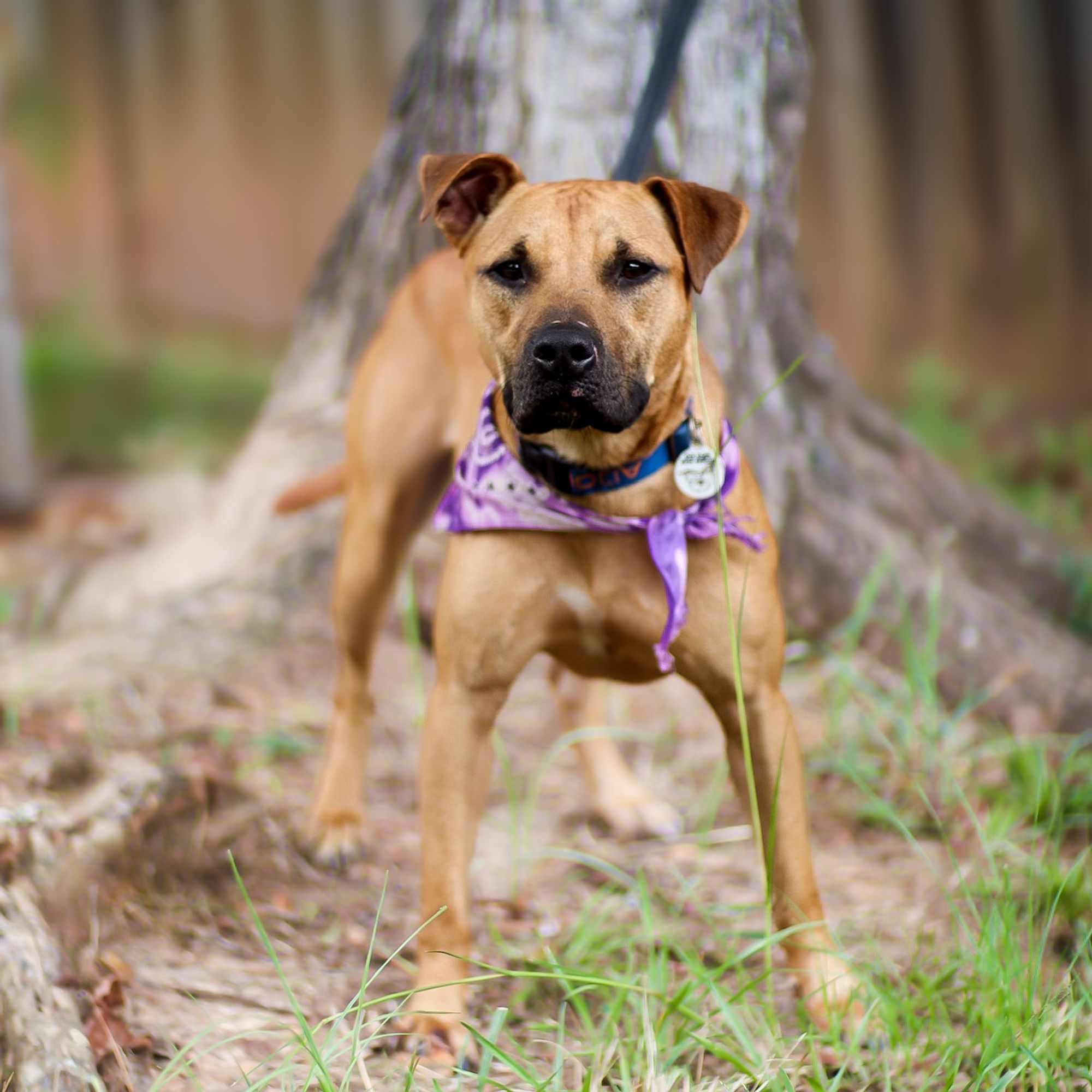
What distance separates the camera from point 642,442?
276 centimetres

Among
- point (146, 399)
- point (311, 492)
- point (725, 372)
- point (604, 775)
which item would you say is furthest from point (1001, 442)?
point (146, 399)

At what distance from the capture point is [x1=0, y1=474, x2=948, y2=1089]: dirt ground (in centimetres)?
271

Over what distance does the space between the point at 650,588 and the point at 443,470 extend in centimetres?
108

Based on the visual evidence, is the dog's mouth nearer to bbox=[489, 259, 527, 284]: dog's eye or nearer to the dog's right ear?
bbox=[489, 259, 527, 284]: dog's eye

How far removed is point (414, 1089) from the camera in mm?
2373

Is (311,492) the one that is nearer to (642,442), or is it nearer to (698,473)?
(642,442)

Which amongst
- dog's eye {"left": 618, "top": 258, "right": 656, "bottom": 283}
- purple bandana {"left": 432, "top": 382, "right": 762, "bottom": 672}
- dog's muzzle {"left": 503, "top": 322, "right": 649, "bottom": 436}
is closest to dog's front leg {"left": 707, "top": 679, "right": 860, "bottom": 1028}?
purple bandana {"left": 432, "top": 382, "right": 762, "bottom": 672}

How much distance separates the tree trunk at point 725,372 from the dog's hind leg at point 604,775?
3.26 feet

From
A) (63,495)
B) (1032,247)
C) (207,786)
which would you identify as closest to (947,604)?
(207,786)

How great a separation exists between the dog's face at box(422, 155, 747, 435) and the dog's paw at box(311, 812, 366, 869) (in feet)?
4.62

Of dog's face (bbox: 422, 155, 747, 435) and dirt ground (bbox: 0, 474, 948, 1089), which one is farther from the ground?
dog's face (bbox: 422, 155, 747, 435)

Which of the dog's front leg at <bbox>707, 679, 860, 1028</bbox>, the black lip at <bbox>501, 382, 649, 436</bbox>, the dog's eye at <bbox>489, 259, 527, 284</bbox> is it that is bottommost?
the dog's front leg at <bbox>707, 679, 860, 1028</bbox>

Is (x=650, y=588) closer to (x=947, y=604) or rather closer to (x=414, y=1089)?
(x=414, y=1089)

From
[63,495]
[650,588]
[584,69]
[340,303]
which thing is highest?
[584,69]
